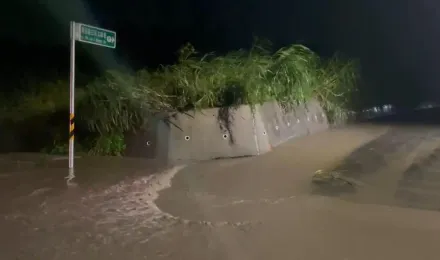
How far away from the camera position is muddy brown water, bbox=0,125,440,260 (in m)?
5.58

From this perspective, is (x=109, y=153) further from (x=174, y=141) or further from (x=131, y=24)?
(x=131, y=24)

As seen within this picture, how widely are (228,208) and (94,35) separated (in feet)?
14.4

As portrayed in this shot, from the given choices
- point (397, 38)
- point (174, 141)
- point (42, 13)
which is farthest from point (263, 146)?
point (397, 38)

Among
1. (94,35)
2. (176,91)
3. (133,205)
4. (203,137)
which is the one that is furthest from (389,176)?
(94,35)

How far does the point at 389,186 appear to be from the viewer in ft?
27.2

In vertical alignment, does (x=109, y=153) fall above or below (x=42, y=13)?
below

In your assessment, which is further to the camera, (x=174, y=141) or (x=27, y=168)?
(x=174, y=141)

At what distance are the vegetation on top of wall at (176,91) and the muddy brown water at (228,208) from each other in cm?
95

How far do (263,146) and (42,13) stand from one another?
38.5 feet

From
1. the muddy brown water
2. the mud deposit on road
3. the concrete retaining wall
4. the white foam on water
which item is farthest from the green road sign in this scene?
the mud deposit on road

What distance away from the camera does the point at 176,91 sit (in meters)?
11.6

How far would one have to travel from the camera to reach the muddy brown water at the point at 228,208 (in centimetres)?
558

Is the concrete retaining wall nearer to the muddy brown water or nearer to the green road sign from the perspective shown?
the muddy brown water

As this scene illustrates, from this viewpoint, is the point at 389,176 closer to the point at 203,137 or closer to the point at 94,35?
the point at 203,137
